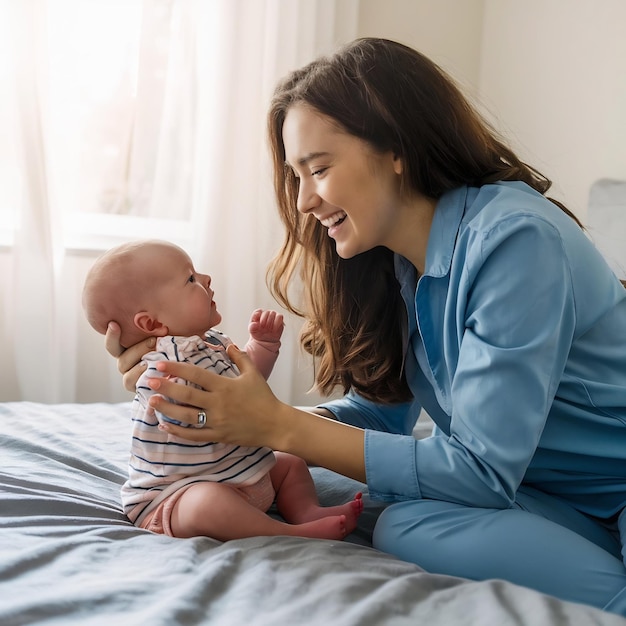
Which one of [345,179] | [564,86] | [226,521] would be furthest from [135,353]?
[564,86]

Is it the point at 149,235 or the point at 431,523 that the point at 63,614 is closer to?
the point at 431,523

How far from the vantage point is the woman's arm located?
1.12 meters

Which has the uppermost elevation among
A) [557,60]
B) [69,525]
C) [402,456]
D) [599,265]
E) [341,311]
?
[557,60]

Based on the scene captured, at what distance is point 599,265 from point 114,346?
76cm

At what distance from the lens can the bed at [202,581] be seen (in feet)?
2.72

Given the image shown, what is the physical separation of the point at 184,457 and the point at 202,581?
328mm

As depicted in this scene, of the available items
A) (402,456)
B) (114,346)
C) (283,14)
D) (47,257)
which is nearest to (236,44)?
(283,14)

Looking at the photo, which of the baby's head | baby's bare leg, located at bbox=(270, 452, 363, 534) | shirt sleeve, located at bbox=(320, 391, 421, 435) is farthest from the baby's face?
shirt sleeve, located at bbox=(320, 391, 421, 435)

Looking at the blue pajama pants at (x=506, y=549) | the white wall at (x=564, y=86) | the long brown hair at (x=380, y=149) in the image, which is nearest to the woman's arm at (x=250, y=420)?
the blue pajama pants at (x=506, y=549)

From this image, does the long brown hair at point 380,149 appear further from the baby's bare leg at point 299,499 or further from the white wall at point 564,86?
the white wall at point 564,86

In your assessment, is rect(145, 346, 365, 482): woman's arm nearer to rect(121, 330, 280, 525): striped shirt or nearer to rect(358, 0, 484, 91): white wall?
rect(121, 330, 280, 525): striped shirt

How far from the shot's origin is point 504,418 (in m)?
1.07

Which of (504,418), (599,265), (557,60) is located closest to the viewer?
(504,418)

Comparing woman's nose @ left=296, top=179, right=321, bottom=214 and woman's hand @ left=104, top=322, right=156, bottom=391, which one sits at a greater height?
woman's nose @ left=296, top=179, right=321, bottom=214
